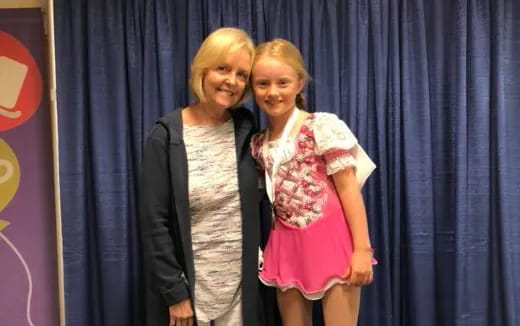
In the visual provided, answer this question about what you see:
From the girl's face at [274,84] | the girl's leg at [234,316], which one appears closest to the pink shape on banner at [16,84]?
the girl's face at [274,84]

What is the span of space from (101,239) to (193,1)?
889 mm

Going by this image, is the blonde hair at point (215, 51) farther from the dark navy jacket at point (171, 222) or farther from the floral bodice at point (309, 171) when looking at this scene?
the floral bodice at point (309, 171)

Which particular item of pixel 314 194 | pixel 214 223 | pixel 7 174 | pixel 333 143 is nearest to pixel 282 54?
pixel 333 143

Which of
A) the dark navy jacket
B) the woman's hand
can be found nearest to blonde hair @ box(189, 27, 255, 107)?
the dark navy jacket

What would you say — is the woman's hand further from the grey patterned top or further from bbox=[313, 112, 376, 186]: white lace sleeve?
bbox=[313, 112, 376, 186]: white lace sleeve

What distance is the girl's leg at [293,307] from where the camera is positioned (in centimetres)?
167

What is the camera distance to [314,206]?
160cm

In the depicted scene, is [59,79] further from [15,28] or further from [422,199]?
[422,199]

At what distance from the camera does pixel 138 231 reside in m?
1.91

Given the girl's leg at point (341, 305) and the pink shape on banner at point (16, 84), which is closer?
the girl's leg at point (341, 305)

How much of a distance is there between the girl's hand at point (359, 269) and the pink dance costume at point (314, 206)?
0.02 m

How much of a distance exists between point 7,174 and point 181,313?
863mm

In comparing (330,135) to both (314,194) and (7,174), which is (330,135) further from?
(7,174)

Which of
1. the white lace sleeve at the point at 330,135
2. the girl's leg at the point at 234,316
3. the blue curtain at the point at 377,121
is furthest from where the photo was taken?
the blue curtain at the point at 377,121
